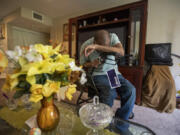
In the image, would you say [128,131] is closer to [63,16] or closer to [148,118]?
[148,118]

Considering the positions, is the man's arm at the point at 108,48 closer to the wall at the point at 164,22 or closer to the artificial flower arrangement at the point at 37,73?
the artificial flower arrangement at the point at 37,73

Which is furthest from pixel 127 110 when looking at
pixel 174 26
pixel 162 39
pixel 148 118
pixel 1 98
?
pixel 174 26

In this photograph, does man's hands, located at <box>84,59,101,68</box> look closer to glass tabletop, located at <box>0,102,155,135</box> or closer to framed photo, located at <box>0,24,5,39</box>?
glass tabletop, located at <box>0,102,155,135</box>

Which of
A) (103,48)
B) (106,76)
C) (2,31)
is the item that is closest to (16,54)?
(103,48)

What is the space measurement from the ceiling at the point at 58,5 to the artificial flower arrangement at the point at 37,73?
2293 mm

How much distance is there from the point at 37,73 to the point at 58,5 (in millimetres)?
2671

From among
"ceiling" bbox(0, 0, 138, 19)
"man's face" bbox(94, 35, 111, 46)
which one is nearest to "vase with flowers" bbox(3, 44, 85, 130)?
"man's face" bbox(94, 35, 111, 46)

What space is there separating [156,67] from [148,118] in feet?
2.88

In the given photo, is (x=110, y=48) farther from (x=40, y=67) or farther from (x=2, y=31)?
(x=2, y=31)

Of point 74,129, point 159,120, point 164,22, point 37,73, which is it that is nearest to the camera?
point 37,73

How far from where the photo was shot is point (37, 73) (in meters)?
0.35

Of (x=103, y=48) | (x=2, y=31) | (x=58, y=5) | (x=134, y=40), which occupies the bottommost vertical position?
(x=103, y=48)

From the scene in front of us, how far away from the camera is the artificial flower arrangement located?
355mm

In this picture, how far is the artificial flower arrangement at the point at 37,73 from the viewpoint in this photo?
355mm
